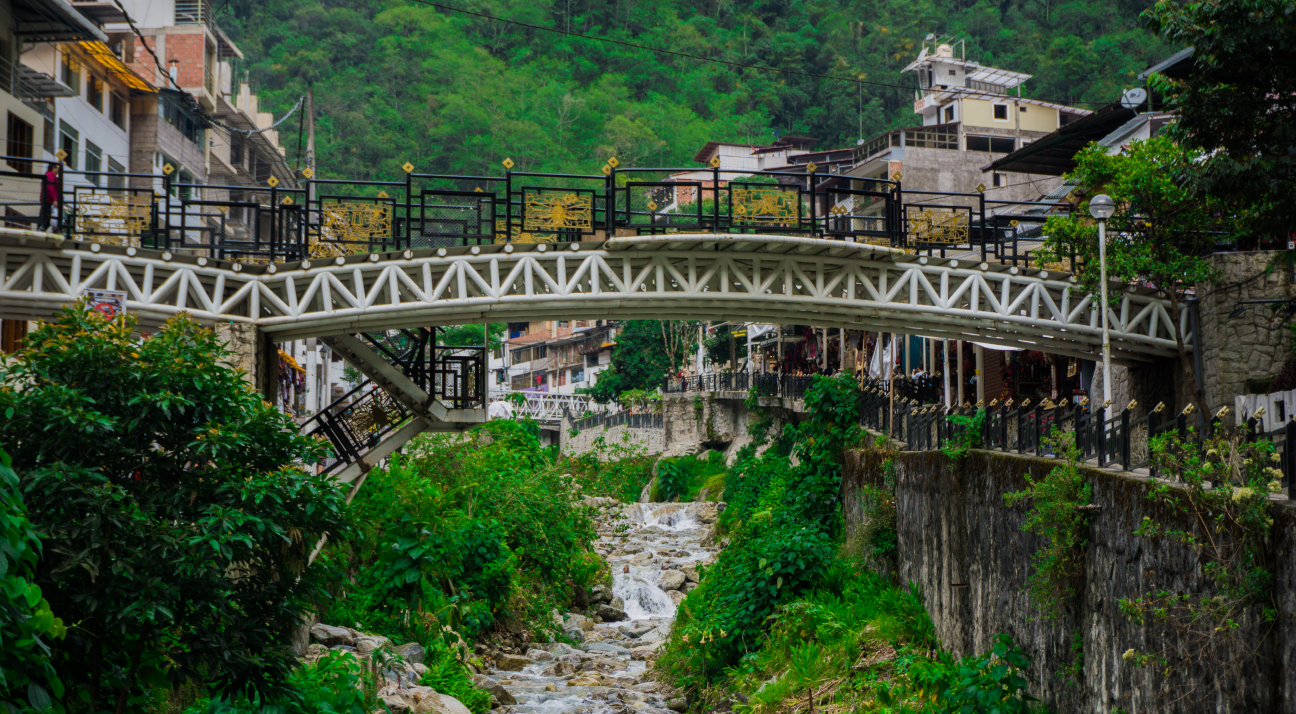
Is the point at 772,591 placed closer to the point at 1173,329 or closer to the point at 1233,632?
the point at 1173,329

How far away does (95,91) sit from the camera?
33.0 m

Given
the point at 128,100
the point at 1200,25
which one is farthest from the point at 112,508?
the point at 128,100

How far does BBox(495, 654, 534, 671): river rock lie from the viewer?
69.2ft

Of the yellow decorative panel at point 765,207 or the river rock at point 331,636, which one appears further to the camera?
the yellow decorative panel at point 765,207

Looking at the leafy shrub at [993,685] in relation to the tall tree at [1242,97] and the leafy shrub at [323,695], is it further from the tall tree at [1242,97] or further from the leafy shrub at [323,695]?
the leafy shrub at [323,695]

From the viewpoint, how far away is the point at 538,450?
3048 centimetres

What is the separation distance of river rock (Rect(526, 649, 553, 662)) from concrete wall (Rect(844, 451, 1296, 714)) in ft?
24.4

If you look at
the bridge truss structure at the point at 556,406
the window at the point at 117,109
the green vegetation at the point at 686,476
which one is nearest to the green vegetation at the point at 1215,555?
the window at the point at 117,109

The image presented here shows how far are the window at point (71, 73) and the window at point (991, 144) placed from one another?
37.7 metres

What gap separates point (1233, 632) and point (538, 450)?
23592 mm

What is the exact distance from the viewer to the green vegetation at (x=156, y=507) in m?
8.45

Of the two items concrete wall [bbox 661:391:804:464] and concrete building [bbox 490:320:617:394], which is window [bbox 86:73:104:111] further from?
concrete building [bbox 490:320:617:394]

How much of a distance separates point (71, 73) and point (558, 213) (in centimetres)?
1851

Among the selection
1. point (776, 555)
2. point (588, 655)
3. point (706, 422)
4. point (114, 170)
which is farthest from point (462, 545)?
point (706, 422)
